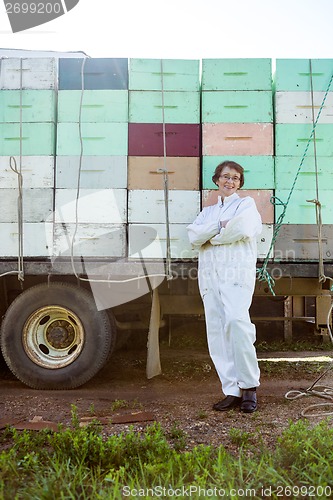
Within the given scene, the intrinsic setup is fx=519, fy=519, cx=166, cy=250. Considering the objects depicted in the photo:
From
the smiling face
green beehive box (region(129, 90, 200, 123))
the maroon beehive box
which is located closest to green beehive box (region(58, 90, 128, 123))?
green beehive box (region(129, 90, 200, 123))

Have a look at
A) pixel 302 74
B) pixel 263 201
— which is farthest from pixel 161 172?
pixel 302 74

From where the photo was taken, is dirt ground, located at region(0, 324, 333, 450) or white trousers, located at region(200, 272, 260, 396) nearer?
dirt ground, located at region(0, 324, 333, 450)

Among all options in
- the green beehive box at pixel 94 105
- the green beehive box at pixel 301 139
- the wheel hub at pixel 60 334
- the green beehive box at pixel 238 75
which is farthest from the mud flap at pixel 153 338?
the green beehive box at pixel 238 75

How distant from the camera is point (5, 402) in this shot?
4977 mm

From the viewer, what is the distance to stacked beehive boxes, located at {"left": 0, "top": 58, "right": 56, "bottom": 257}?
17.2 feet

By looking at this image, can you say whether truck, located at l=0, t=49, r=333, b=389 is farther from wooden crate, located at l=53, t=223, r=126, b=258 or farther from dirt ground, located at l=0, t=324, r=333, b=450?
dirt ground, located at l=0, t=324, r=333, b=450

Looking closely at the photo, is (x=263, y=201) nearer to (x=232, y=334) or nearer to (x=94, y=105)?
(x=232, y=334)

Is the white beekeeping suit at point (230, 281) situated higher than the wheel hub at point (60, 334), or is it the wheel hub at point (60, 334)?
the white beekeeping suit at point (230, 281)

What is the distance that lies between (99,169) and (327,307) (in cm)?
279

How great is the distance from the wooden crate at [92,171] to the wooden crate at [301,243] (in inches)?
65.6

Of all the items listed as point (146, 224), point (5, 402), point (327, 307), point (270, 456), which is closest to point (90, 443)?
point (270, 456)

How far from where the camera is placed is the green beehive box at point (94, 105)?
17.2 ft

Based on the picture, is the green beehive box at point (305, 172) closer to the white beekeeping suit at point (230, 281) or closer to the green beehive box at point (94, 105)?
the white beekeeping suit at point (230, 281)

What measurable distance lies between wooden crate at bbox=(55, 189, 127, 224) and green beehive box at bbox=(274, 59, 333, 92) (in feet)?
6.37
